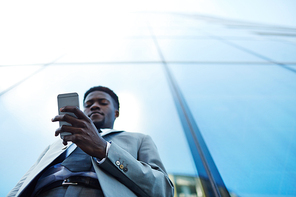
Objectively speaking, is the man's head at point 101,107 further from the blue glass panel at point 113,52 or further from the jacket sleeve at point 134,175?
the blue glass panel at point 113,52

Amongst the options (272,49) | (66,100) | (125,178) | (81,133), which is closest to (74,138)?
(81,133)

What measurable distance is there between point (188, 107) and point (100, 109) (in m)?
0.69

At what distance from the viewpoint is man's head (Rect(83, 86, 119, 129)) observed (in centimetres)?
136

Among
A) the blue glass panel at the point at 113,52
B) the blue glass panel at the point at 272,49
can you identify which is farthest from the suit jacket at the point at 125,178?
the blue glass panel at the point at 272,49

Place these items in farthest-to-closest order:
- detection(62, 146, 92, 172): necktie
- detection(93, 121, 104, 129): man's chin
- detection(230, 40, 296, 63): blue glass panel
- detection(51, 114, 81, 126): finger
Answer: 1. detection(230, 40, 296, 63): blue glass panel
2. detection(93, 121, 104, 129): man's chin
3. detection(62, 146, 92, 172): necktie
4. detection(51, 114, 81, 126): finger

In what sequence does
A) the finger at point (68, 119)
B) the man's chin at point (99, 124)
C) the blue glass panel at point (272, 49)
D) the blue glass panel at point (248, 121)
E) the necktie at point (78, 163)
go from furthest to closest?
the blue glass panel at point (272, 49), the man's chin at point (99, 124), the blue glass panel at point (248, 121), the necktie at point (78, 163), the finger at point (68, 119)

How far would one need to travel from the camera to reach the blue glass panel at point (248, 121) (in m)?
0.94

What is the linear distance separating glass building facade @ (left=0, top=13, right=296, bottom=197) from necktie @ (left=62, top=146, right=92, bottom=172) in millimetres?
385

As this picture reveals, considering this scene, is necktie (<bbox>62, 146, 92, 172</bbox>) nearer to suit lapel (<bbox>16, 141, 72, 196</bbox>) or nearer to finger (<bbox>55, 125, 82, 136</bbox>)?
suit lapel (<bbox>16, 141, 72, 196</bbox>)

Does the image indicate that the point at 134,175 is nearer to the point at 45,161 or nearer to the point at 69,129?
the point at 69,129

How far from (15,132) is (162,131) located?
101cm

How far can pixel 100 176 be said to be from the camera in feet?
2.38

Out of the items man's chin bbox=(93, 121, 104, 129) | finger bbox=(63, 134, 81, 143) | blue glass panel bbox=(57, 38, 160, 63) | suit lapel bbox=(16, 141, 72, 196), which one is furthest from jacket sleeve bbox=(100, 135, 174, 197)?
blue glass panel bbox=(57, 38, 160, 63)

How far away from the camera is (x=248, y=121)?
132 cm
